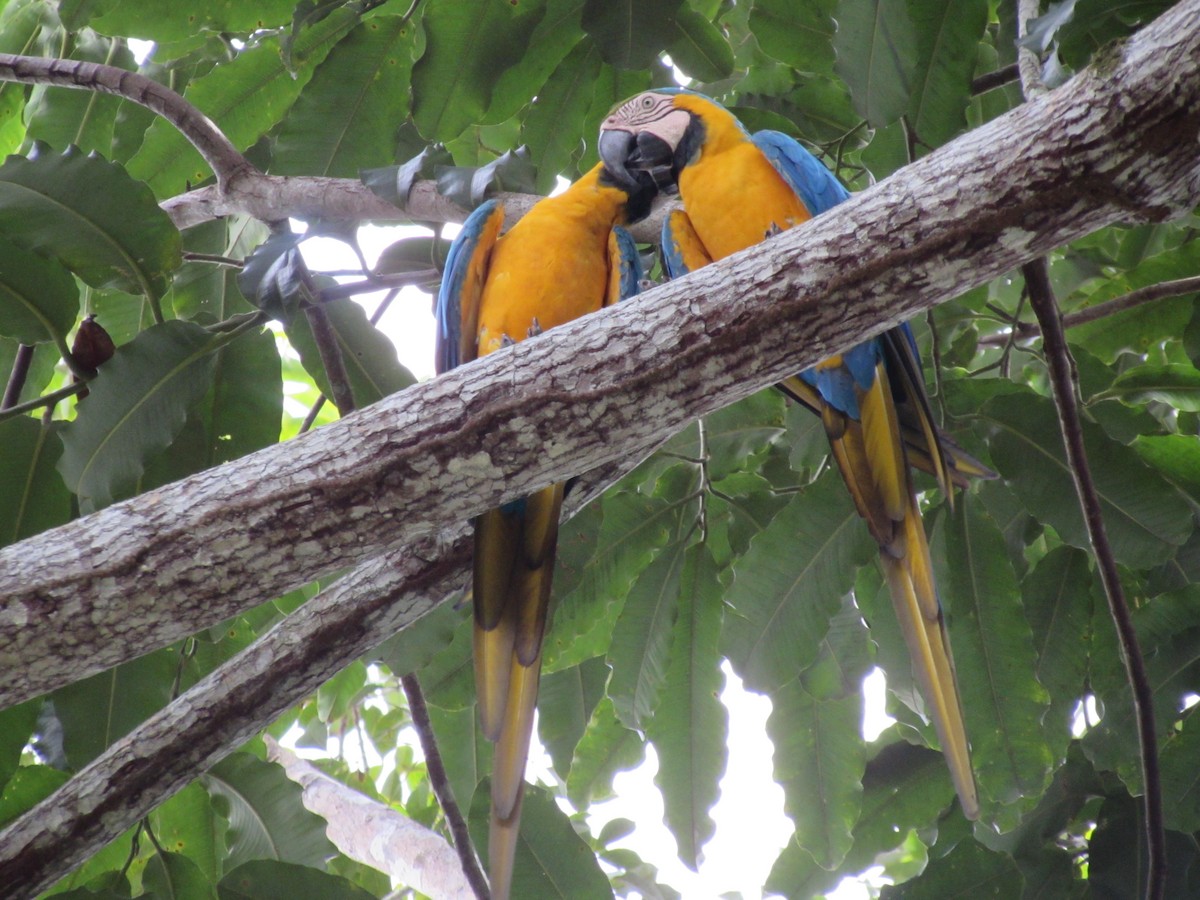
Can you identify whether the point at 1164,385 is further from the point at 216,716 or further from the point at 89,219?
the point at 89,219

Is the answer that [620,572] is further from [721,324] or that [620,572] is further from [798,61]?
[798,61]

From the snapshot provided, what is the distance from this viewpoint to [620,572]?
79.1 inches

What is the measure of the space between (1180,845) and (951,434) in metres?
0.87

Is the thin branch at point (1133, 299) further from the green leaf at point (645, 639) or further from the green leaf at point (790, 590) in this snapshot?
the green leaf at point (645, 639)

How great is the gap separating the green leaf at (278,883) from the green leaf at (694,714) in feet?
2.06

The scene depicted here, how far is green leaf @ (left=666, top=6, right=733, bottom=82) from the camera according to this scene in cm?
203

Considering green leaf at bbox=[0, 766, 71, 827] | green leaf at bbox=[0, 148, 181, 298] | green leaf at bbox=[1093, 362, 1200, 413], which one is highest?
green leaf at bbox=[0, 148, 181, 298]

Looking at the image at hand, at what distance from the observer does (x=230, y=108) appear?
221cm

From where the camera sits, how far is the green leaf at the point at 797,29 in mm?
1902

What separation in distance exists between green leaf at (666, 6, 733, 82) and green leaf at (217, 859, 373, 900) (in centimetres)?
169

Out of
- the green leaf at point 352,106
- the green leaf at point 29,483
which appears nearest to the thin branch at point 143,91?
the green leaf at point 352,106

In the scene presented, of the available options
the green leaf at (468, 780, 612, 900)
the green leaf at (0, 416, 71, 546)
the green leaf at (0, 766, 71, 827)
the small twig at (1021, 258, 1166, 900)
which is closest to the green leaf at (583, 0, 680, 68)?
the small twig at (1021, 258, 1166, 900)

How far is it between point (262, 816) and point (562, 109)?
1563 mm

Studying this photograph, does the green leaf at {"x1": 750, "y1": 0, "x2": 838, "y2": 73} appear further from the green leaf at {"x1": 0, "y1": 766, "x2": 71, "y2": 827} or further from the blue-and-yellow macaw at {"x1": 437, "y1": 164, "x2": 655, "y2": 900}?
the green leaf at {"x1": 0, "y1": 766, "x2": 71, "y2": 827}
